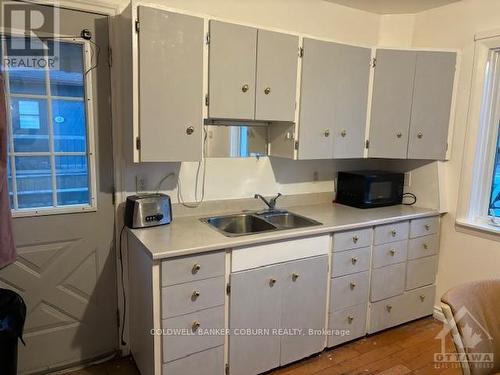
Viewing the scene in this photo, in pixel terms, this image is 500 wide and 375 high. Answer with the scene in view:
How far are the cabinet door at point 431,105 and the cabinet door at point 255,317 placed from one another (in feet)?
5.22

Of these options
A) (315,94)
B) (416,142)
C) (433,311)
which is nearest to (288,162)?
(315,94)

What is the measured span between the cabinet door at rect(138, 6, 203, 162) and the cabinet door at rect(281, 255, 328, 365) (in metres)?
1.00

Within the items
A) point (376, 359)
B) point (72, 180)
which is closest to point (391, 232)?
point (376, 359)

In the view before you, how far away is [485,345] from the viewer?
51.3 inches

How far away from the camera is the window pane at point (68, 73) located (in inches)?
79.2

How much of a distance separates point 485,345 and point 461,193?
68.9 inches

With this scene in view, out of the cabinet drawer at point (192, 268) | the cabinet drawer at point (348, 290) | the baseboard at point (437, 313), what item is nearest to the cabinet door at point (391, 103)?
the cabinet drawer at point (348, 290)

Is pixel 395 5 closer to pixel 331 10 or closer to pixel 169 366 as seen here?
pixel 331 10

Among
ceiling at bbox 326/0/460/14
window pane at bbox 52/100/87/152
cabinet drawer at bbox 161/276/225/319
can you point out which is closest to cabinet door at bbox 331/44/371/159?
ceiling at bbox 326/0/460/14

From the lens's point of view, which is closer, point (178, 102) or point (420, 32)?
point (178, 102)

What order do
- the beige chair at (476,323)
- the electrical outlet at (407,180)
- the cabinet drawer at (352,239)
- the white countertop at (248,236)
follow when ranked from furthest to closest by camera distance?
the electrical outlet at (407,180) → the cabinet drawer at (352,239) → the white countertop at (248,236) → the beige chair at (476,323)

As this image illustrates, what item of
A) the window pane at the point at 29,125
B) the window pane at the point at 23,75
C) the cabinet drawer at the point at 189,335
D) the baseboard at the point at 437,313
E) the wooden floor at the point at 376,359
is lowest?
the wooden floor at the point at 376,359

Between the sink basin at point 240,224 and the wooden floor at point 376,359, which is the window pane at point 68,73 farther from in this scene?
the wooden floor at point 376,359

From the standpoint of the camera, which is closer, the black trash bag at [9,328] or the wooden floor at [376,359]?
the black trash bag at [9,328]
